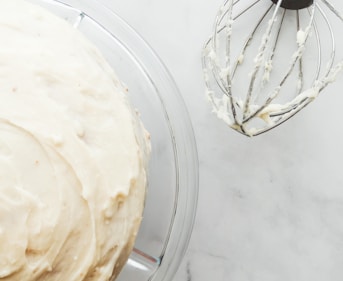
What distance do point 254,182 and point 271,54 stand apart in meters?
0.24

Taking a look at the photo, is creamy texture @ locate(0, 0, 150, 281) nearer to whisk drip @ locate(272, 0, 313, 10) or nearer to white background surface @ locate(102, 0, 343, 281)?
white background surface @ locate(102, 0, 343, 281)

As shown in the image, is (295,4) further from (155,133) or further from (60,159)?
(60,159)

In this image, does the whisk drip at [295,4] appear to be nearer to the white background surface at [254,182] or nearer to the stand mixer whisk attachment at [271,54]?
the stand mixer whisk attachment at [271,54]

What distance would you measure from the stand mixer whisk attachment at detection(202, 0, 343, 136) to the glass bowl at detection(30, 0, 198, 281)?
4.3 inches

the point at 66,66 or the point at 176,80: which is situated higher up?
the point at 176,80

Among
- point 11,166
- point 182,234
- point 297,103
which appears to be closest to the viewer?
point 11,166

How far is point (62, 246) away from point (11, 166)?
4.8 inches

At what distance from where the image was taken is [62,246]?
2.53 feet

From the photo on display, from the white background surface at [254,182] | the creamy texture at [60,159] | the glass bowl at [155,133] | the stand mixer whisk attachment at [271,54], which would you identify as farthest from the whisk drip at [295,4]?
the creamy texture at [60,159]

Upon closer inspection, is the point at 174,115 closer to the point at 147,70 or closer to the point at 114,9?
the point at 147,70

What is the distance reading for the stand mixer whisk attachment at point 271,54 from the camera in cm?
112

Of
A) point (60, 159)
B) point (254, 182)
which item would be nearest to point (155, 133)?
point (254, 182)

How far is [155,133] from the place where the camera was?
1.06 meters

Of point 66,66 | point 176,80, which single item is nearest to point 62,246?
point 66,66
